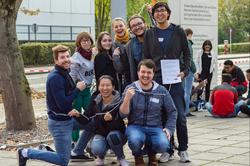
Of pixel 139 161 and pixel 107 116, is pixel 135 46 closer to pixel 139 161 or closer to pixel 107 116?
pixel 107 116

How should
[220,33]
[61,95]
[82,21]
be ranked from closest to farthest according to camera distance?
[61,95] < [82,21] < [220,33]

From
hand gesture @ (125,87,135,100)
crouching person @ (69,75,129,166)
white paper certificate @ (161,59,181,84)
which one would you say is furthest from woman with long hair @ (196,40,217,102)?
hand gesture @ (125,87,135,100)

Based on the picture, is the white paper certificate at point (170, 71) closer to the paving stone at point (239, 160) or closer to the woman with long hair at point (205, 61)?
the paving stone at point (239, 160)

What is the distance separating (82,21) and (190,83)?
32373 mm

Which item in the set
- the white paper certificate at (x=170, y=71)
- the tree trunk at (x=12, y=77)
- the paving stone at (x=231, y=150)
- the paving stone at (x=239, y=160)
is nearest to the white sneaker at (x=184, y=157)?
the paving stone at (x=239, y=160)

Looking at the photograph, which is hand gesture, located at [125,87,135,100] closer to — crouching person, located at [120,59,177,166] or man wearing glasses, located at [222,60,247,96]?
crouching person, located at [120,59,177,166]

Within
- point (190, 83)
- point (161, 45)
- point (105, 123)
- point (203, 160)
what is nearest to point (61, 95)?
point (105, 123)

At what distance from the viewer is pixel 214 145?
18.8 feet

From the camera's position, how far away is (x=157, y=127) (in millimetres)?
4684

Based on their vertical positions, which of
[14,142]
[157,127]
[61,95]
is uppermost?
[61,95]

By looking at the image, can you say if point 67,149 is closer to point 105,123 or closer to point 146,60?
point 105,123

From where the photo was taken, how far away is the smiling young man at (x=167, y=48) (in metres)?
4.76

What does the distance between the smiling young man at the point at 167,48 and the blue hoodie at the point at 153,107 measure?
198 mm

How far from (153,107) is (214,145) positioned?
1.70m
